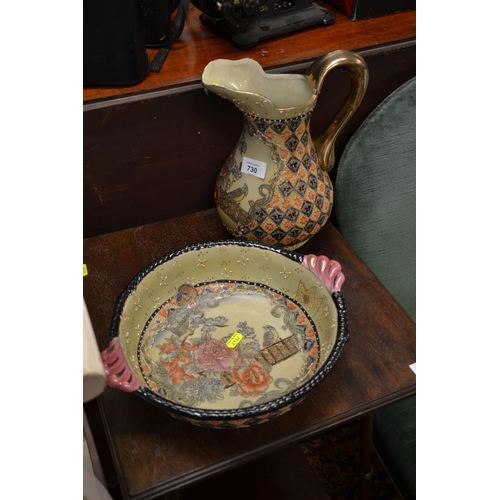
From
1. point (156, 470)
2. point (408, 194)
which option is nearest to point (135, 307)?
point (156, 470)

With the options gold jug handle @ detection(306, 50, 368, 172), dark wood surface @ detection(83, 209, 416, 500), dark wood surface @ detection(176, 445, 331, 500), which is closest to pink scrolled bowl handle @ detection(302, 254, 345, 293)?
dark wood surface @ detection(83, 209, 416, 500)

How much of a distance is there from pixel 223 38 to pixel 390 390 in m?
0.68

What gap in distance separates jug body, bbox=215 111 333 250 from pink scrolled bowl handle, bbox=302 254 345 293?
0.11 meters

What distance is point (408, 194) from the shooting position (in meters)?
1.21

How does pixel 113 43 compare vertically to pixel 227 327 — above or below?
above

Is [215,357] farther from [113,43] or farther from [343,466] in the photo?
[343,466]

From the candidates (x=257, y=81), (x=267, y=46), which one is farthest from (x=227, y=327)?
(x=267, y=46)

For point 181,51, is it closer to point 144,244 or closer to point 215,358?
point 144,244

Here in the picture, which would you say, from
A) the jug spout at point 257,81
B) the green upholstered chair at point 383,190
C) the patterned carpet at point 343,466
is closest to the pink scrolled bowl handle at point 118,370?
the jug spout at point 257,81

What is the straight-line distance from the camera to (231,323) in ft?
3.00

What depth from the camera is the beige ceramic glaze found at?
82 centimetres

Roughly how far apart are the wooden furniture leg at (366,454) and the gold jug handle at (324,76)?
450 millimetres

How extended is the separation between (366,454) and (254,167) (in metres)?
0.58

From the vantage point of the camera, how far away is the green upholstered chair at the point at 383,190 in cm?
116
